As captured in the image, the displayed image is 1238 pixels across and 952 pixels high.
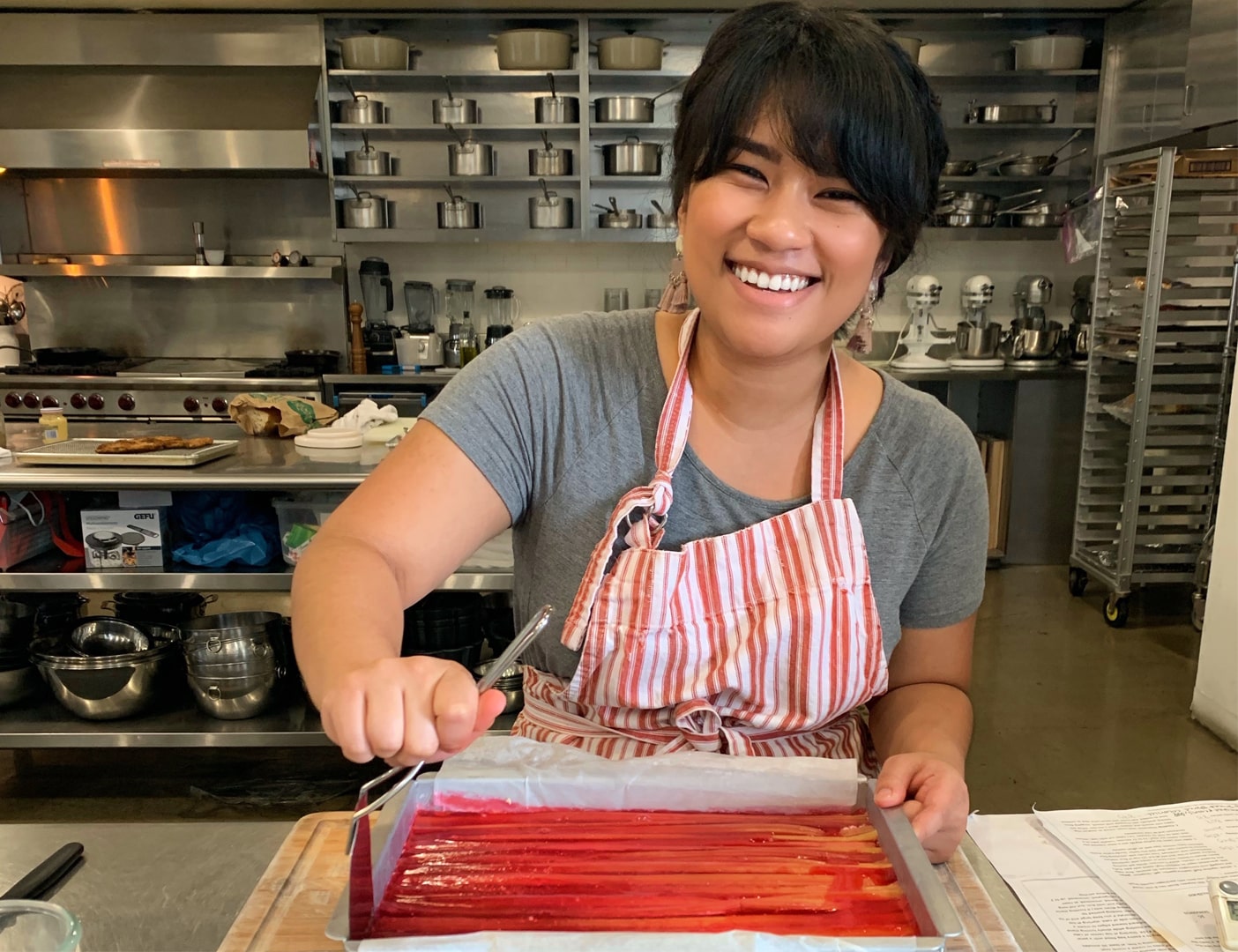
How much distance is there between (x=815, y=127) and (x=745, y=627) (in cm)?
54

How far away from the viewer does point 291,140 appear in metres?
4.45

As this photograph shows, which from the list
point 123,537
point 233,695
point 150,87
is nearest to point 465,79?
point 150,87

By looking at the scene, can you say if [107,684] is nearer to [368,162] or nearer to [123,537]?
[123,537]

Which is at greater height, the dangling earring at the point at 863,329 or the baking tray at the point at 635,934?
the dangling earring at the point at 863,329

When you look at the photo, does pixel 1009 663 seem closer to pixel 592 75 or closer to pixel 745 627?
pixel 745 627

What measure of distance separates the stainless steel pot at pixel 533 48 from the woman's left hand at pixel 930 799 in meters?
4.27

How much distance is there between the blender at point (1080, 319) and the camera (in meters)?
4.57

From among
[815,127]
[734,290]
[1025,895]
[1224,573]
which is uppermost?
[815,127]

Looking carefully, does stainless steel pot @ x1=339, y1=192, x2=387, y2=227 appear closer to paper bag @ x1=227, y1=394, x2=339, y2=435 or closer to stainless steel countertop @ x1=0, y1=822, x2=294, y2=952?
paper bag @ x1=227, y1=394, x2=339, y2=435

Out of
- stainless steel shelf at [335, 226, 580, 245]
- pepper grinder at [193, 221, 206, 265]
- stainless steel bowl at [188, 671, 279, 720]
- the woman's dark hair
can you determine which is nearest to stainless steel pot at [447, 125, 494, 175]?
stainless steel shelf at [335, 226, 580, 245]

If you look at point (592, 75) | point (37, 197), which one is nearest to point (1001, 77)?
point (592, 75)

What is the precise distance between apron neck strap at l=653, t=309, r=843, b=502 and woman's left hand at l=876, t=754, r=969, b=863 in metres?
0.33

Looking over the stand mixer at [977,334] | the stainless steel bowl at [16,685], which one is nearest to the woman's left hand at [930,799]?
the stainless steel bowl at [16,685]

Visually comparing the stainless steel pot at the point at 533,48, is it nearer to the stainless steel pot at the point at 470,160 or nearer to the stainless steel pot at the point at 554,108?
the stainless steel pot at the point at 554,108
